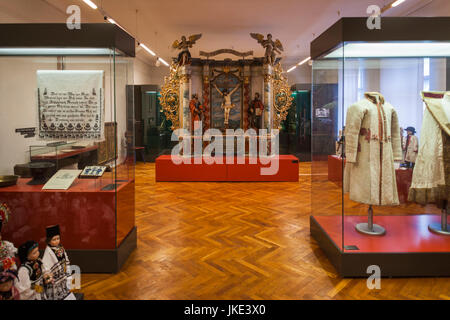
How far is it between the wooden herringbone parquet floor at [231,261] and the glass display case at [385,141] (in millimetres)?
255

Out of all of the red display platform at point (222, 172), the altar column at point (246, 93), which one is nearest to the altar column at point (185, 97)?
the red display platform at point (222, 172)

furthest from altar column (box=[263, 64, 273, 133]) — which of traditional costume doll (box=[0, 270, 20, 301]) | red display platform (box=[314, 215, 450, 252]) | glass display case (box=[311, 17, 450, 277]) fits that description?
traditional costume doll (box=[0, 270, 20, 301])

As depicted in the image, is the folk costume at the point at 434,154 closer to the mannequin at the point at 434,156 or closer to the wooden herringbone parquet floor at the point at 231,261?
the mannequin at the point at 434,156

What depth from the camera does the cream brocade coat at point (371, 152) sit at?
3.14 metres

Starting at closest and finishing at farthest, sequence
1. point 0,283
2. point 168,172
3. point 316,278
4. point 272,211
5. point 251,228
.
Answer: point 0,283 < point 316,278 < point 251,228 < point 272,211 < point 168,172

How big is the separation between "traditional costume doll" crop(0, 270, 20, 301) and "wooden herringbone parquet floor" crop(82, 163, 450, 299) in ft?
2.72

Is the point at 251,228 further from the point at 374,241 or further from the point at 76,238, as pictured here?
the point at 76,238

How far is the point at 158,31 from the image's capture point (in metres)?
9.64

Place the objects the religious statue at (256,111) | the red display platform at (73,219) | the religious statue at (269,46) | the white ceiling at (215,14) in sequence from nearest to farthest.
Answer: the red display platform at (73,219), the white ceiling at (215,14), the religious statue at (269,46), the religious statue at (256,111)

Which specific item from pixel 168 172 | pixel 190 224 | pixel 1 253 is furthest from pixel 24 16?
pixel 1 253

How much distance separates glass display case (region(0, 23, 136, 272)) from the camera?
118 inches

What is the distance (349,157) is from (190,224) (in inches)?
92.4

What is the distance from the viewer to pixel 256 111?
30.5 feet

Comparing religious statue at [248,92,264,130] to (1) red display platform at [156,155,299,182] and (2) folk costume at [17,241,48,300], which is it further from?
(2) folk costume at [17,241,48,300]
